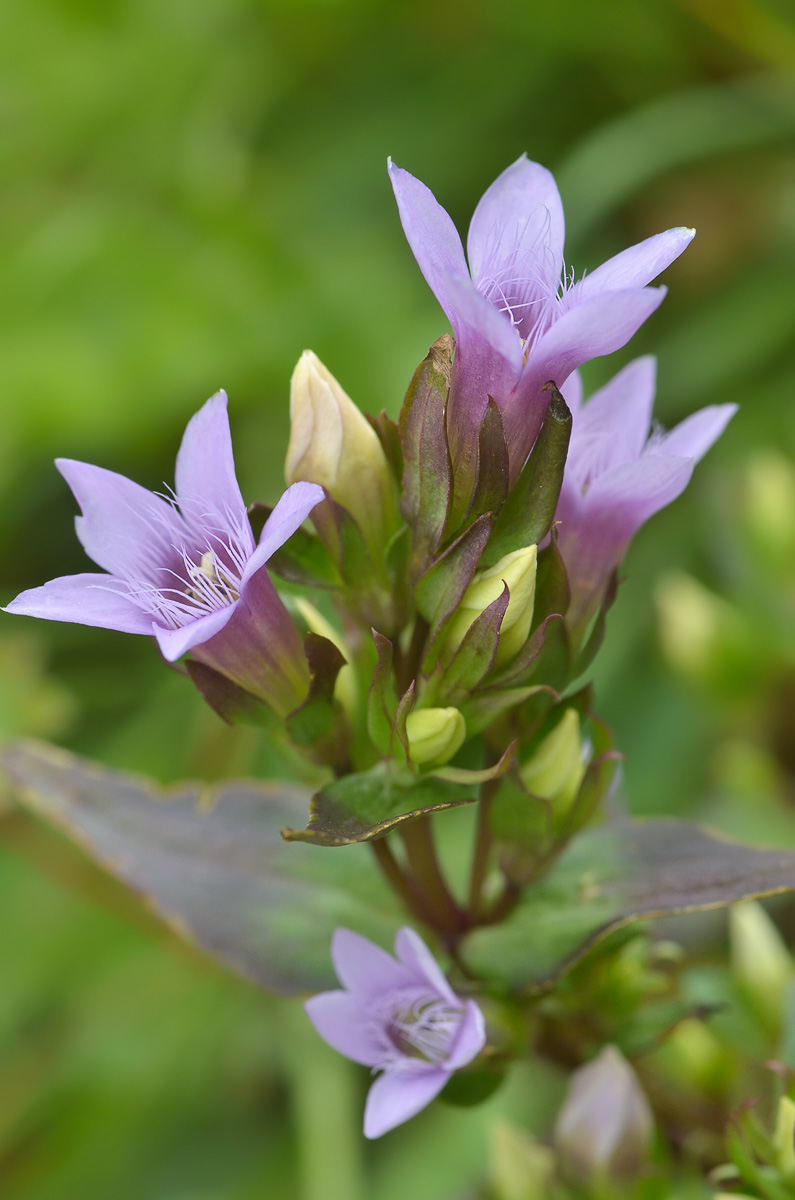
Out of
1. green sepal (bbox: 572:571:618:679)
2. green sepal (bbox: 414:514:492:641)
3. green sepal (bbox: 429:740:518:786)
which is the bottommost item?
green sepal (bbox: 429:740:518:786)

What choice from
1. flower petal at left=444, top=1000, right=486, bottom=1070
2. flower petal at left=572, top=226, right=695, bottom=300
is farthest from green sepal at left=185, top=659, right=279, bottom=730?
flower petal at left=572, top=226, right=695, bottom=300

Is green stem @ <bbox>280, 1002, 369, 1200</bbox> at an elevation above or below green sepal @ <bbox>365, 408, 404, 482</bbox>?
below

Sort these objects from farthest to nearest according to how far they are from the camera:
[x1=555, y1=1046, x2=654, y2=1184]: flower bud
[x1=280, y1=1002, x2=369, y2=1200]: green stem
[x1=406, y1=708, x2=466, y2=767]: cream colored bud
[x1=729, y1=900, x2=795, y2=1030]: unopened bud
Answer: [x1=280, y1=1002, x2=369, y2=1200]: green stem
[x1=729, y1=900, x2=795, y2=1030]: unopened bud
[x1=555, y1=1046, x2=654, y2=1184]: flower bud
[x1=406, y1=708, x2=466, y2=767]: cream colored bud

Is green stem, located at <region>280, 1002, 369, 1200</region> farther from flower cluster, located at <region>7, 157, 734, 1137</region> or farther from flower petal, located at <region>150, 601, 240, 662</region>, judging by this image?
flower petal, located at <region>150, 601, 240, 662</region>

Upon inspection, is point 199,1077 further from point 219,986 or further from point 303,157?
point 303,157

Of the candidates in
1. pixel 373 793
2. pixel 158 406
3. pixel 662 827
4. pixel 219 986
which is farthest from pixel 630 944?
pixel 158 406

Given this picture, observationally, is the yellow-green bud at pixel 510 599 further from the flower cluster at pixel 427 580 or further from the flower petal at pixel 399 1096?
the flower petal at pixel 399 1096

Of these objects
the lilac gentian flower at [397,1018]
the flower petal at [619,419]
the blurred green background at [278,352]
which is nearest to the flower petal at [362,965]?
the lilac gentian flower at [397,1018]
